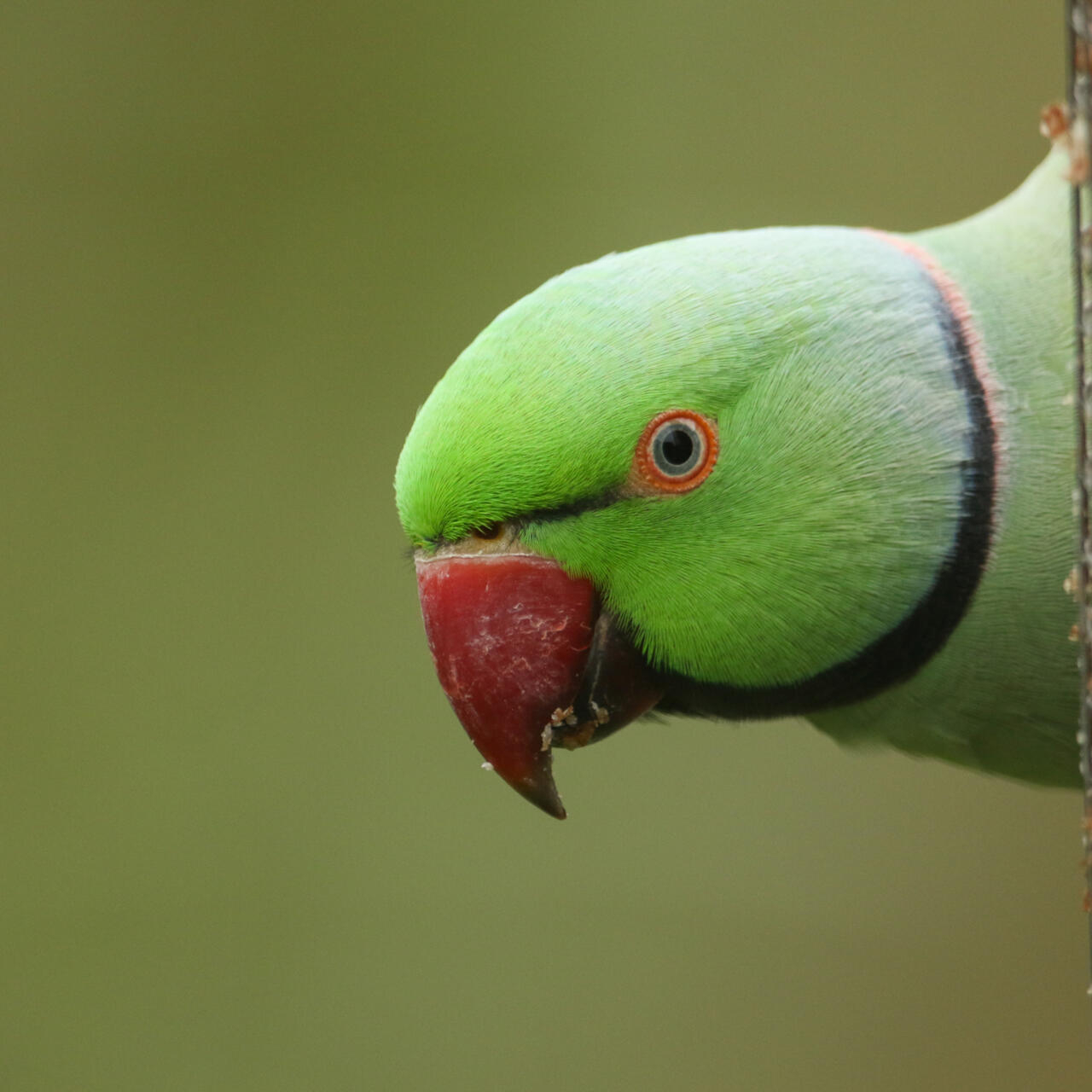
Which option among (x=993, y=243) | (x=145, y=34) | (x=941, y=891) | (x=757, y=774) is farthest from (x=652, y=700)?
(x=145, y=34)

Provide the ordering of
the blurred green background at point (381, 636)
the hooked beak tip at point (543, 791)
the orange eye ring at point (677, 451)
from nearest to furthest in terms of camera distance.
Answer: the orange eye ring at point (677, 451), the hooked beak tip at point (543, 791), the blurred green background at point (381, 636)

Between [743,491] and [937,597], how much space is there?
219mm

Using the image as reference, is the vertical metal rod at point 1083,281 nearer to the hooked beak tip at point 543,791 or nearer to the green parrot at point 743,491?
the green parrot at point 743,491

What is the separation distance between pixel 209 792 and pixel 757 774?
1504mm

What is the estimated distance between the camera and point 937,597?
1171 mm

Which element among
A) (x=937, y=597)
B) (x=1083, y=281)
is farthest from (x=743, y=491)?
(x=1083, y=281)

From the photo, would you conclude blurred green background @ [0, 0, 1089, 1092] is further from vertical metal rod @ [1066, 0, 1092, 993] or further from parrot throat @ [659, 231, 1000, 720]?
vertical metal rod @ [1066, 0, 1092, 993]

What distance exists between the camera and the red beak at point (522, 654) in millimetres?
1164

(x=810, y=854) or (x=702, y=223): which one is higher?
(x=702, y=223)

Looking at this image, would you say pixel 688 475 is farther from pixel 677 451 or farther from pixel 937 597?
pixel 937 597

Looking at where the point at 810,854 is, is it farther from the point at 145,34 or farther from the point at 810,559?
the point at 145,34

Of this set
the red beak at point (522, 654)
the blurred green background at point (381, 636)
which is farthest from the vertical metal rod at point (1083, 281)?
the blurred green background at point (381, 636)

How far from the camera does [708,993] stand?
11.0 ft

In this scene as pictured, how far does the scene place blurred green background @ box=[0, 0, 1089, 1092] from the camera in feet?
10.9
